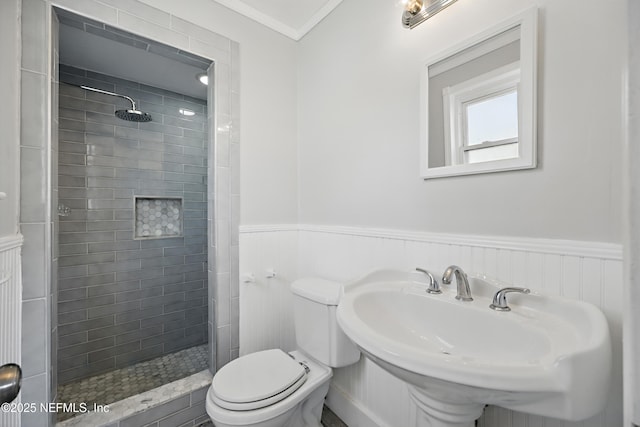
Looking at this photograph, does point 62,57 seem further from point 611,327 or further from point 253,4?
point 611,327

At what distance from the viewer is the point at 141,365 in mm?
2199

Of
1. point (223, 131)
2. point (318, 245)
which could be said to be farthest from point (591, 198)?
point (223, 131)

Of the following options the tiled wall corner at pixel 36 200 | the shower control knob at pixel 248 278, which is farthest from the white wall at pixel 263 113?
the tiled wall corner at pixel 36 200

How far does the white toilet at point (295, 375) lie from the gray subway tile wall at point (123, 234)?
4.45ft

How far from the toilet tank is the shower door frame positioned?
0.45 m

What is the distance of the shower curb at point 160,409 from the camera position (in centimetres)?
127

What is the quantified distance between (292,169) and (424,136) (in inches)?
38.9

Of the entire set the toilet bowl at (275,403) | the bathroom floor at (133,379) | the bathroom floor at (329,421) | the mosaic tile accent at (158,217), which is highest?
the mosaic tile accent at (158,217)

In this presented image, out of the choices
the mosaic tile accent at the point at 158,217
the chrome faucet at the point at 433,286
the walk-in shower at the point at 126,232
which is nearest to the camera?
the chrome faucet at the point at 433,286

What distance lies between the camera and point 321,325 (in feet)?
4.49

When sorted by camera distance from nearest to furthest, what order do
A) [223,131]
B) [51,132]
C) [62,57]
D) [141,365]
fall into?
[51,132] → [223,131] → [62,57] → [141,365]

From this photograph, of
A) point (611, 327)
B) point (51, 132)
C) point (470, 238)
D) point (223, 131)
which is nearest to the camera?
point (611, 327)

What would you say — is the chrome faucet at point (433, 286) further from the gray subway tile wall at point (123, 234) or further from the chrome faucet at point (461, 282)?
the gray subway tile wall at point (123, 234)

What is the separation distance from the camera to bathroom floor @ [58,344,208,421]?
1.78 metres
